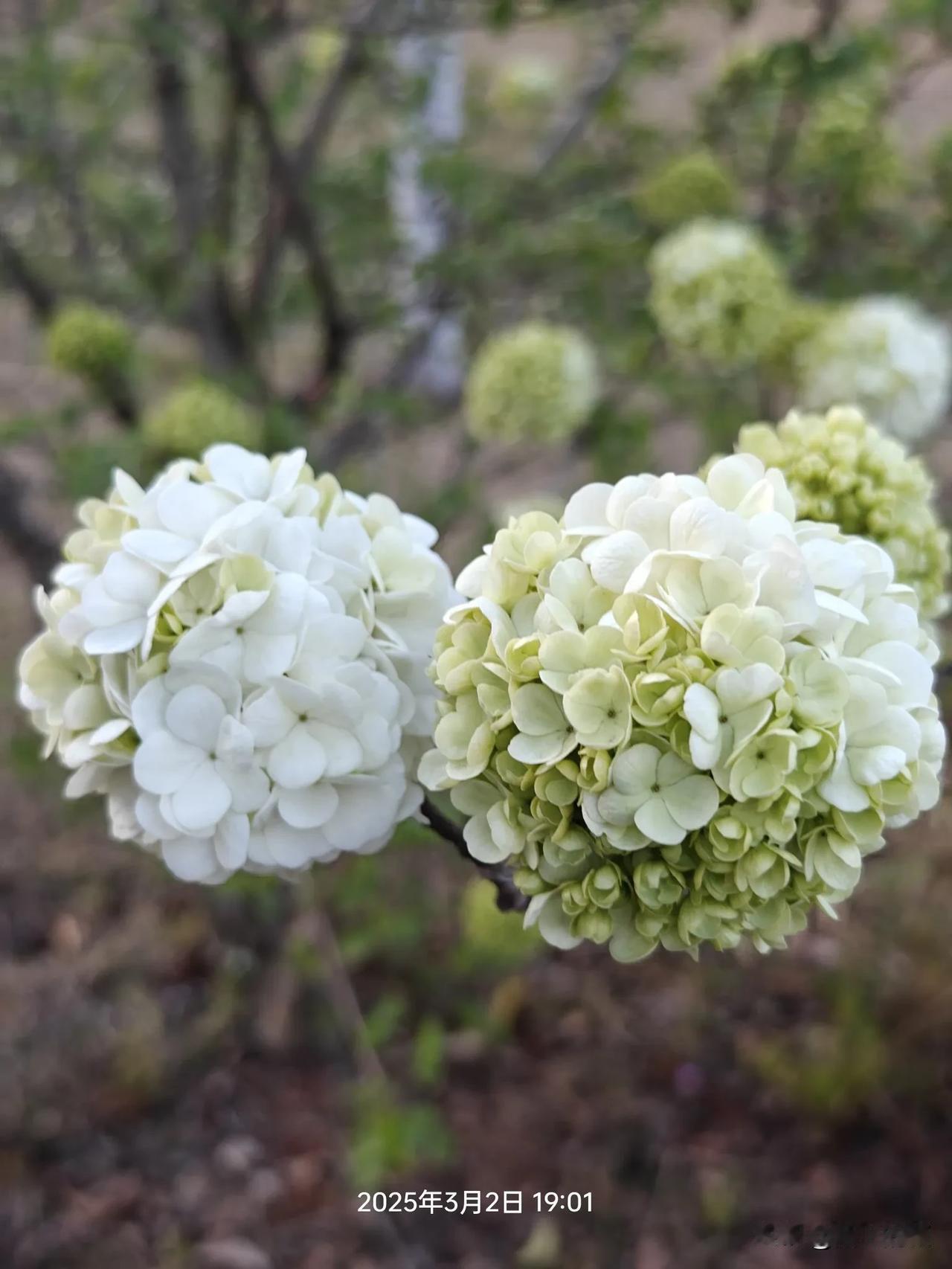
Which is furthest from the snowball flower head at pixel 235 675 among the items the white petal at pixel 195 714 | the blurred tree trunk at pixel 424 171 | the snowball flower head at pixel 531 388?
the blurred tree trunk at pixel 424 171

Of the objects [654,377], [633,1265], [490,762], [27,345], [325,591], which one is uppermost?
[27,345]

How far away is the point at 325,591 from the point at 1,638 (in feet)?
10.4

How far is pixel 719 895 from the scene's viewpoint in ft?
2.23

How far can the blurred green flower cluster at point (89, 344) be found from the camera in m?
1.74

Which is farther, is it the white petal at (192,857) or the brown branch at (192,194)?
the brown branch at (192,194)

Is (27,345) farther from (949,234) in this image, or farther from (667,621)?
(667,621)

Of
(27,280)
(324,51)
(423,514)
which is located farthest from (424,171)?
(27,280)

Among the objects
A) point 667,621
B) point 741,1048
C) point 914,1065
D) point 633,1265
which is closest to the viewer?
point 667,621

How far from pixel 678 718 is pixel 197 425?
1.12 m

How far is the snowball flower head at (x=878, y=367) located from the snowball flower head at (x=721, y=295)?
0.09 meters

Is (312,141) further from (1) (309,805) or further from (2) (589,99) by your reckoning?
(1) (309,805)

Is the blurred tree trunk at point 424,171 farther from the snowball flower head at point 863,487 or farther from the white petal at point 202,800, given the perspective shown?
the white petal at point 202,800

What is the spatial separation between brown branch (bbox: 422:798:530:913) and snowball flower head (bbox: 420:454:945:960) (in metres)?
0.09

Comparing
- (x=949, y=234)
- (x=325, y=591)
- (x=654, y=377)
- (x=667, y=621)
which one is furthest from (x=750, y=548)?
(x=949, y=234)
